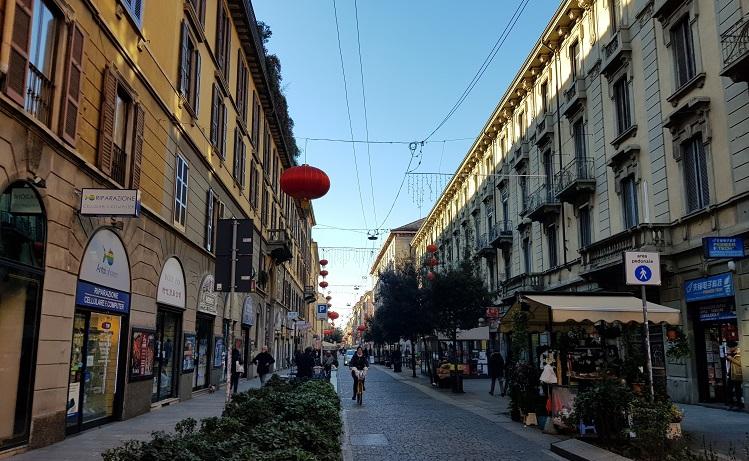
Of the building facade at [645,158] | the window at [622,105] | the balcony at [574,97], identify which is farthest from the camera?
the balcony at [574,97]

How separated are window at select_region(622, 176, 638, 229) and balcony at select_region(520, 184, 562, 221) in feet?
19.1

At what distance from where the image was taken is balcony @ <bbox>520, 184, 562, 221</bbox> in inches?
1147

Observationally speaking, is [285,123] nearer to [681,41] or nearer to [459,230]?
[459,230]

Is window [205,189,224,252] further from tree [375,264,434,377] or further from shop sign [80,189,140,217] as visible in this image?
tree [375,264,434,377]

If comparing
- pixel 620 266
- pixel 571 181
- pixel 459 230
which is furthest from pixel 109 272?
pixel 459 230

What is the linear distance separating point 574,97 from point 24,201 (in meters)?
22.6

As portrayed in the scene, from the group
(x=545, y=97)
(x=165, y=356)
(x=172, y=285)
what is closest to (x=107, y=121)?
(x=172, y=285)

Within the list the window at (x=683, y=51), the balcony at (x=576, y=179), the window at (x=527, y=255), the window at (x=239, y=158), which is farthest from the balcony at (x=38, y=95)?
the window at (x=527, y=255)

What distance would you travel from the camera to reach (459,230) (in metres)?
51.6

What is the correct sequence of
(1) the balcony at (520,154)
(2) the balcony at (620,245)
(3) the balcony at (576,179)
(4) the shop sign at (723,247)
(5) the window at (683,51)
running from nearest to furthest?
1. (4) the shop sign at (723,247)
2. (5) the window at (683,51)
3. (2) the balcony at (620,245)
4. (3) the balcony at (576,179)
5. (1) the balcony at (520,154)

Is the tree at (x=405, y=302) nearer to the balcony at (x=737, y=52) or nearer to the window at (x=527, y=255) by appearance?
the window at (x=527, y=255)

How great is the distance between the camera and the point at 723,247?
613 inches

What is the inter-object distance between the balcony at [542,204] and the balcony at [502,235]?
Answer: 4.46 meters

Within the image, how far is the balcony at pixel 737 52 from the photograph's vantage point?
48.9 ft
